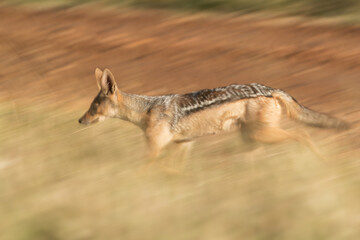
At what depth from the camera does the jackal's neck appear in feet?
27.5

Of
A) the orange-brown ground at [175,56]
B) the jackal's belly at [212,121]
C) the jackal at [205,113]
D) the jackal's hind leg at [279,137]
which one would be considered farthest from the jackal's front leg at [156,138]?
the orange-brown ground at [175,56]

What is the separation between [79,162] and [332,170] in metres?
3.12

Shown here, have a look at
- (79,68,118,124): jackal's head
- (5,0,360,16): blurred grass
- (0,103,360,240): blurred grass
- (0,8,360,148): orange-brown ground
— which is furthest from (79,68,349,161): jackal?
(5,0,360,16): blurred grass

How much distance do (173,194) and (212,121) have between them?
3.49 feet

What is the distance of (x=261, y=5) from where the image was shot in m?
16.0

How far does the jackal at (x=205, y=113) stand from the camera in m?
7.93

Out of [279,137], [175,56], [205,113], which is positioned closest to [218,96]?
[205,113]

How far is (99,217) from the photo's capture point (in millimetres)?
7176

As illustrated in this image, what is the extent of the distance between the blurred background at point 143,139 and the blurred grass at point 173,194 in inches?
0.7

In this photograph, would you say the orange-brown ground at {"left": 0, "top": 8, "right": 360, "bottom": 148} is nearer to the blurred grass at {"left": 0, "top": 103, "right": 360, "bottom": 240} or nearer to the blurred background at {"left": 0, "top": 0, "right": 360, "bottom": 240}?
the blurred background at {"left": 0, "top": 0, "right": 360, "bottom": 240}

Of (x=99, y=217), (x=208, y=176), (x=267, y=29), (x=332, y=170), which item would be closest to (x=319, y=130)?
(x=332, y=170)

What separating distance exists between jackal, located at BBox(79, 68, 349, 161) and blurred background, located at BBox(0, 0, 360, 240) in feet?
1.25

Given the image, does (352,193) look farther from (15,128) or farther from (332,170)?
(15,128)

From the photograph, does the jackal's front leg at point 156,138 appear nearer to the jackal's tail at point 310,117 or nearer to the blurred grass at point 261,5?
the jackal's tail at point 310,117
